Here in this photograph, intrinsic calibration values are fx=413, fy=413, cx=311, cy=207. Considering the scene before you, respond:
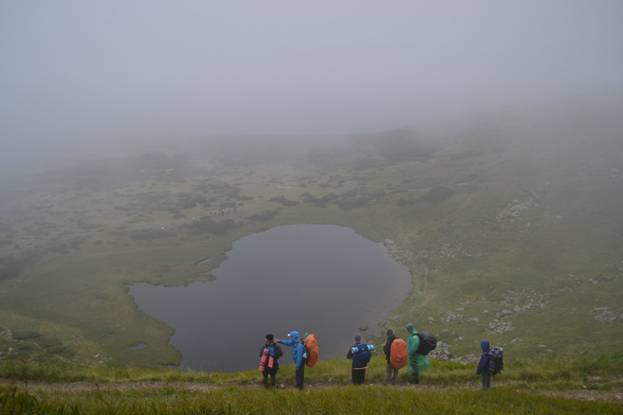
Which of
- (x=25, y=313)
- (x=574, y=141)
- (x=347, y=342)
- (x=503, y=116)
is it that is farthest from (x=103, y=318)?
(x=503, y=116)

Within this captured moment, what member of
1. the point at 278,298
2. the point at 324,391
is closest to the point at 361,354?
the point at 324,391

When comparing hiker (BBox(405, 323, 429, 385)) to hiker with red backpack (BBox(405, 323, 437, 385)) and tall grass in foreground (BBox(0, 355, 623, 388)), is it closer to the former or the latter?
hiker with red backpack (BBox(405, 323, 437, 385))

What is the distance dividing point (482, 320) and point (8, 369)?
54090 mm

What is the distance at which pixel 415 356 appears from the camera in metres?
22.0

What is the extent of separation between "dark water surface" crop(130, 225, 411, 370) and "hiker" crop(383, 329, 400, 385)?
33.4m

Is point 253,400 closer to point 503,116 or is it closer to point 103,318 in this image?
point 103,318

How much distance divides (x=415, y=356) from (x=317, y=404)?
34.7ft

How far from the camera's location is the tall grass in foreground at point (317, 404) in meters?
9.80

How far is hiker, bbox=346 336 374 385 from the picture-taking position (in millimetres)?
21656

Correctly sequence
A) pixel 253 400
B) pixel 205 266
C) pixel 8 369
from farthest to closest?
pixel 205 266, pixel 8 369, pixel 253 400

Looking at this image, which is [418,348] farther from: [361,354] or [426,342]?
[361,354]

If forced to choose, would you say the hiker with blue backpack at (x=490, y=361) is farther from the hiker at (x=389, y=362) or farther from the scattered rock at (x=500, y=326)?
the scattered rock at (x=500, y=326)

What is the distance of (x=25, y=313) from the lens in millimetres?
69562

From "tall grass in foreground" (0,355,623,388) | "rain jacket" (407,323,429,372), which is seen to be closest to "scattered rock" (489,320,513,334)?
"tall grass in foreground" (0,355,623,388)
